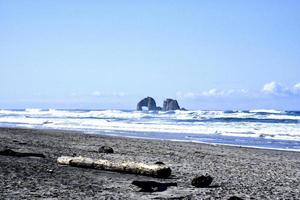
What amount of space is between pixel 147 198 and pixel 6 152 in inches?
234

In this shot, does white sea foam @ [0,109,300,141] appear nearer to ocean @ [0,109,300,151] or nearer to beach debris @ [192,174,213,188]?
ocean @ [0,109,300,151]

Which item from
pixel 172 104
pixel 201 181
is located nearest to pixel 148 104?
pixel 172 104

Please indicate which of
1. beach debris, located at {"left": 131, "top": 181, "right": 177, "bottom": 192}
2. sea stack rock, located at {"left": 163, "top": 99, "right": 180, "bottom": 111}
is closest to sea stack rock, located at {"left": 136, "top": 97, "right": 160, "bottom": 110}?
sea stack rock, located at {"left": 163, "top": 99, "right": 180, "bottom": 111}

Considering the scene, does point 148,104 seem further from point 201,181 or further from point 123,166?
point 201,181

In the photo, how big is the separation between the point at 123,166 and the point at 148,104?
103 metres

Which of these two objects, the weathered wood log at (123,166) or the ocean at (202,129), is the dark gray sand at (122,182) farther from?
the ocean at (202,129)

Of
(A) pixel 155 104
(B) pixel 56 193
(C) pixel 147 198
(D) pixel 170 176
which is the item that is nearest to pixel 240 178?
(D) pixel 170 176

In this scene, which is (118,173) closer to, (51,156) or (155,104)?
(51,156)

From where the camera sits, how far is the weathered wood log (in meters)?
9.89

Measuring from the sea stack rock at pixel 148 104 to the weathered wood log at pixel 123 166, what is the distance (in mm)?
100611

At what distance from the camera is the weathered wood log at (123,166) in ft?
32.4

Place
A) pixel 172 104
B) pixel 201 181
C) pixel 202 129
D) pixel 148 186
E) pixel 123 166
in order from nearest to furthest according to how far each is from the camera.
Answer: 1. pixel 148 186
2. pixel 201 181
3. pixel 123 166
4. pixel 202 129
5. pixel 172 104

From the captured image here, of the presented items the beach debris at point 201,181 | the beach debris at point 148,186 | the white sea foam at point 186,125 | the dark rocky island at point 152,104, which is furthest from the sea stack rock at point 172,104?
the beach debris at point 148,186

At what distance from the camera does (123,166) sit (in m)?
10.4
